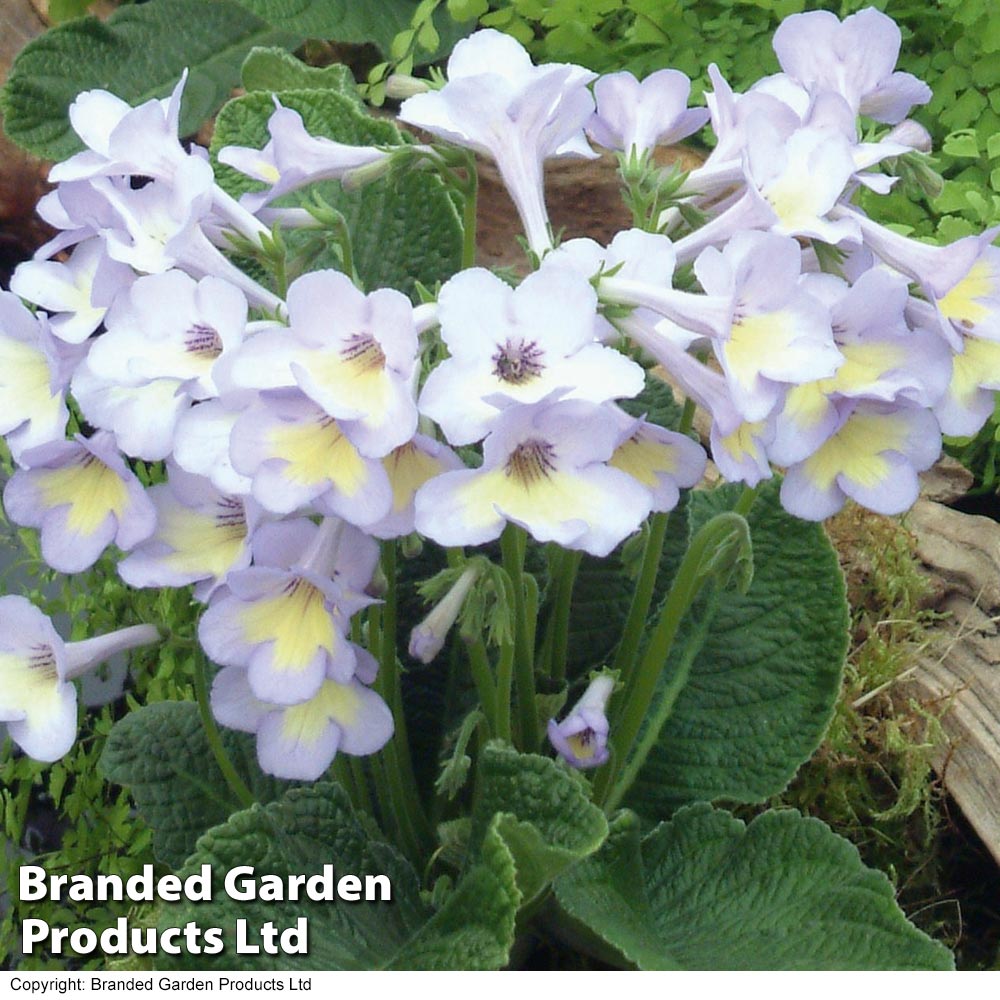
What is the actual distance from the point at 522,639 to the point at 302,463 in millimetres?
363

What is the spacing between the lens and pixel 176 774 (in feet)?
4.28

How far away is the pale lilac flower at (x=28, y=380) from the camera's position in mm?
901

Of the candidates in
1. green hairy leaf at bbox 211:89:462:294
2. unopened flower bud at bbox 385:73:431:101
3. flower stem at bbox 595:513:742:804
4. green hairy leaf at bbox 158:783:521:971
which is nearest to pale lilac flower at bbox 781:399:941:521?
flower stem at bbox 595:513:742:804

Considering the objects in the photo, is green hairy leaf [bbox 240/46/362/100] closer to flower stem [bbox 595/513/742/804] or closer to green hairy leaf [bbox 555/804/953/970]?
flower stem [bbox 595/513/742/804]

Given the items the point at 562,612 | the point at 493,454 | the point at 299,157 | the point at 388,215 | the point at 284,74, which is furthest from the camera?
the point at 284,74

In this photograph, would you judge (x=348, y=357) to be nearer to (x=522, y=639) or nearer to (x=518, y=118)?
(x=518, y=118)

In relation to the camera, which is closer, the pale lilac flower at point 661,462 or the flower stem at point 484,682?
the pale lilac flower at point 661,462

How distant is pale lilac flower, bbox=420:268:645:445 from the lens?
2.43 feet

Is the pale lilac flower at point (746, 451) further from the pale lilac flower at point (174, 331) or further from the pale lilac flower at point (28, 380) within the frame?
the pale lilac flower at point (28, 380)

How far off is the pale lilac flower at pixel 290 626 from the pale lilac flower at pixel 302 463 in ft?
0.38

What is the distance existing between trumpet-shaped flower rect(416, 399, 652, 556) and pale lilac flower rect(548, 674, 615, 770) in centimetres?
34

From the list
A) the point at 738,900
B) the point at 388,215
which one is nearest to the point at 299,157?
the point at 388,215

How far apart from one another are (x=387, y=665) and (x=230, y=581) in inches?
10.5

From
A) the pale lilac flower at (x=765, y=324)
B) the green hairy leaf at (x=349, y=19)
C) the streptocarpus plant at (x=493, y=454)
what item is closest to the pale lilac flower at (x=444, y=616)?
the streptocarpus plant at (x=493, y=454)
